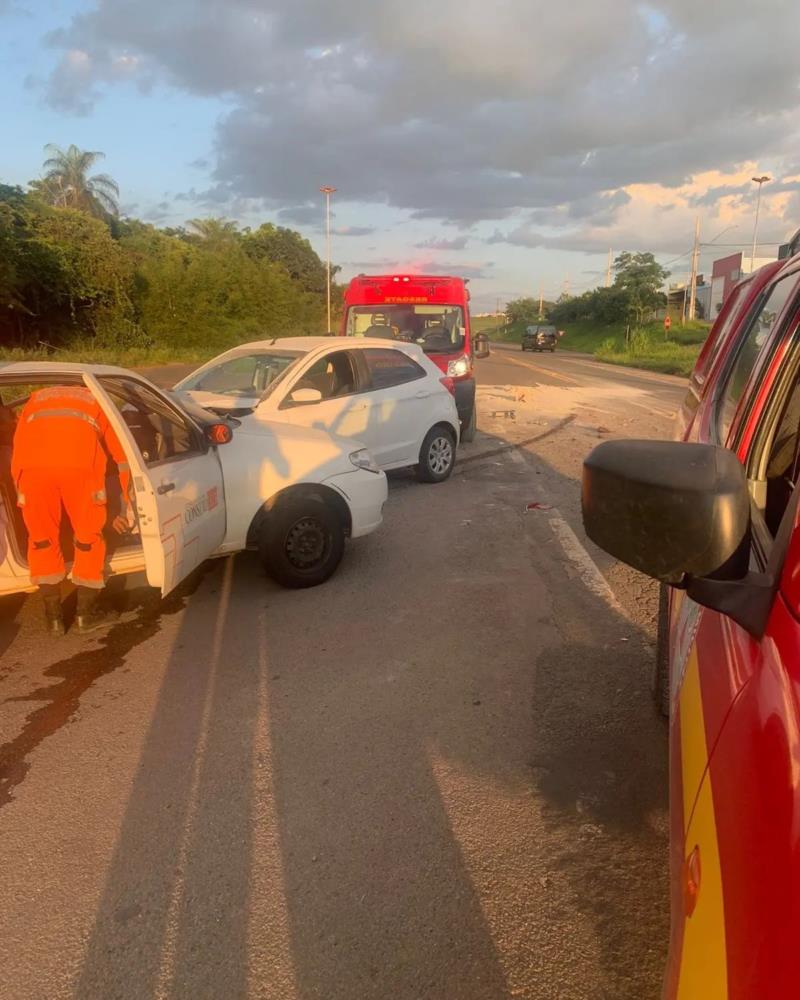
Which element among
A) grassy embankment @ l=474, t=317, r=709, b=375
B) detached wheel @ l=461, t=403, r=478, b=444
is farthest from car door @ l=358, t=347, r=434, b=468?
grassy embankment @ l=474, t=317, r=709, b=375

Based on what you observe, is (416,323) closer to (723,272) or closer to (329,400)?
(329,400)

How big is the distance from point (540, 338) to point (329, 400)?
45805mm

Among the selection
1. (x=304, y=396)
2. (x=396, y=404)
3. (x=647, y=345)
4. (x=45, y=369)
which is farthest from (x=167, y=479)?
(x=647, y=345)

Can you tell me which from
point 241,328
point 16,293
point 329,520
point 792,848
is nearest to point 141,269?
point 241,328

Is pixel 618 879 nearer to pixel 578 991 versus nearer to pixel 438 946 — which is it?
pixel 578 991

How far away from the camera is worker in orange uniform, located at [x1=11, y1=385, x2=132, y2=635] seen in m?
4.14

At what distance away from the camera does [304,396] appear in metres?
6.89

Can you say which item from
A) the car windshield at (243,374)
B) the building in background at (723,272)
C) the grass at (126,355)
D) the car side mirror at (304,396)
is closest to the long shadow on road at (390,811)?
the car side mirror at (304,396)

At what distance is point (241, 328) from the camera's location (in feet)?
126

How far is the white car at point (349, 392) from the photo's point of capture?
7188 mm

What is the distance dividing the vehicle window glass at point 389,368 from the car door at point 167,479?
3390mm

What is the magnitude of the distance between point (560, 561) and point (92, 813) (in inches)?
158

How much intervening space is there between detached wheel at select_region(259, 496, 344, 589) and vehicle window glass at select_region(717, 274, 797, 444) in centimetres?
283

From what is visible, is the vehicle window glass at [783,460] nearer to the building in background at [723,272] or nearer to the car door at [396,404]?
the car door at [396,404]
